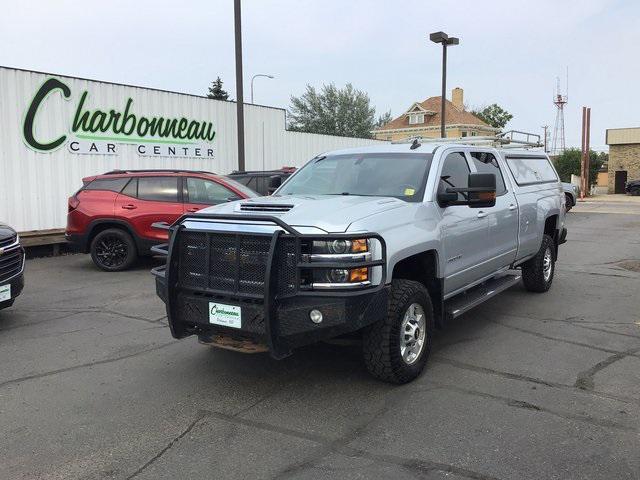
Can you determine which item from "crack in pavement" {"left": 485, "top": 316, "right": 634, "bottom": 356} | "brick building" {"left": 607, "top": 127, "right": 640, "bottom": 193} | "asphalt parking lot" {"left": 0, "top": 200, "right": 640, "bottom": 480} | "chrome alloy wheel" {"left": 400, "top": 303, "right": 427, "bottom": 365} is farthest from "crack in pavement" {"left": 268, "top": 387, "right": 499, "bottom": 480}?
"brick building" {"left": 607, "top": 127, "right": 640, "bottom": 193}

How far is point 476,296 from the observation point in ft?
18.7

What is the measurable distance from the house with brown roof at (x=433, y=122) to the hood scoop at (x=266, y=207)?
60404 mm

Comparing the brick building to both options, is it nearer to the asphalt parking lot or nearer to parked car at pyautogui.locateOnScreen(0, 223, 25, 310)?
the asphalt parking lot

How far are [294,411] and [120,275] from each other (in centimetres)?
640

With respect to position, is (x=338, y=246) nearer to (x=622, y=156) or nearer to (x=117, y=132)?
(x=117, y=132)

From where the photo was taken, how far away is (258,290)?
4012mm

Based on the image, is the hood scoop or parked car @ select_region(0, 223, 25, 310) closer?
the hood scoop

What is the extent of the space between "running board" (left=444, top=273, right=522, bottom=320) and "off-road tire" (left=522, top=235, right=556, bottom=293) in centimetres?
80

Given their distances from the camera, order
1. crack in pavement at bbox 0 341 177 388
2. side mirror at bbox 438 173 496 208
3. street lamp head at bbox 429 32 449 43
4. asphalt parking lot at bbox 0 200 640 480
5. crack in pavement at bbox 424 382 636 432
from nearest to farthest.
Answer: asphalt parking lot at bbox 0 200 640 480, crack in pavement at bbox 424 382 636 432, crack in pavement at bbox 0 341 177 388, side mirror at bbox 438 173 496 208, street lamp head at bbox 429 32 449 43

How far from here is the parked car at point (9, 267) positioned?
601cm

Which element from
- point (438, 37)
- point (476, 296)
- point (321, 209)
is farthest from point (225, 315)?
point (438, 37)

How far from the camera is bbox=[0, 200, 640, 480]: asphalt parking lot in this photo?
332cm

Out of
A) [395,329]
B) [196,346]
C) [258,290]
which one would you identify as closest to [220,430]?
[258,290]

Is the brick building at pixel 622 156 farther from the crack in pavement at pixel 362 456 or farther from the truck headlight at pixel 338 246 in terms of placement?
the crack in pavement at pixel 362 456
